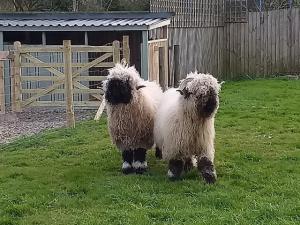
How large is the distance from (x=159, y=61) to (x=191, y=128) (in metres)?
9.65

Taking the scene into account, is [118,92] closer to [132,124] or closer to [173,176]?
[132,124]

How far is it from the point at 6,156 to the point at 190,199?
3.89 meters

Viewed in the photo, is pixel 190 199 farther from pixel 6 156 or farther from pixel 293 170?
pixel 6 156

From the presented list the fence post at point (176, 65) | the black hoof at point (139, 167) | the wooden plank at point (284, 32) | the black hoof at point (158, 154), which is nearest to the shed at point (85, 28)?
the fence post at point (176, 65)

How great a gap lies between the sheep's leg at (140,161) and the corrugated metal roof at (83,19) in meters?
7.04

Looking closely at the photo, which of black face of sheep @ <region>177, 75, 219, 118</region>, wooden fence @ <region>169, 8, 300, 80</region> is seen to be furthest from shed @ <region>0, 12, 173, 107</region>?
black face of sheep @ <region>177, 75, 219, 118</region>

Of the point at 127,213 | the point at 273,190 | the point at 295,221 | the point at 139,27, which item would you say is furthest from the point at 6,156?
the point at 139,27

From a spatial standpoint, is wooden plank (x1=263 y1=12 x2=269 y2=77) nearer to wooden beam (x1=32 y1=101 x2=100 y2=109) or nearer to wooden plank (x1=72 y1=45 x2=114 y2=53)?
wooden beam (x1=32 y1=101 x2=100 y2=109)

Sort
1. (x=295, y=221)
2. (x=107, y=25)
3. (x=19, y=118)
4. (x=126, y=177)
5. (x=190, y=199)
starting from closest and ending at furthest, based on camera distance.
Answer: (x=295, y=221)
(x=190, y=199)
(x=126, y=177)
(x=19, y=118)
(x=107, y=25)

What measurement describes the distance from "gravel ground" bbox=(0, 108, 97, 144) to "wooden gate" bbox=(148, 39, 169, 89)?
2117 millimetres

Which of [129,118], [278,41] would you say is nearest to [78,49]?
[129,118]

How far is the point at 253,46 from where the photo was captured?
21.5m

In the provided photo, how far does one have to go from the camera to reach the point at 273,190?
7.28m

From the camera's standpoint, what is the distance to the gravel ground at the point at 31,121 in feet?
41.0
